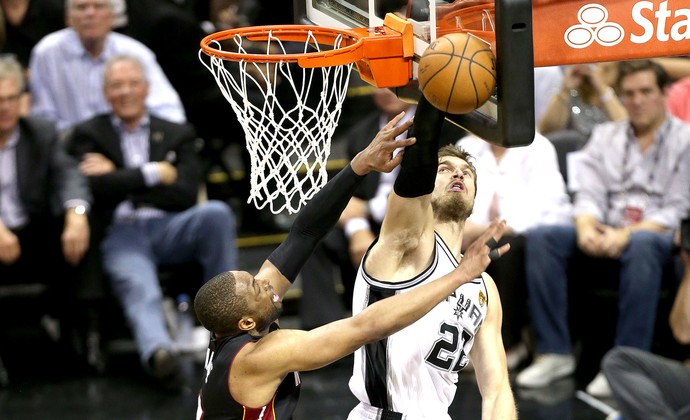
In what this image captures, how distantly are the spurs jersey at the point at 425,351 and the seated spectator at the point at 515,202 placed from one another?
2.45 meters

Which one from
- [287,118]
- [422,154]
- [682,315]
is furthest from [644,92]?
[422,154]

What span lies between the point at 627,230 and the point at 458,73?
3418 mm

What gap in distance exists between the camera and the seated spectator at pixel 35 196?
6.97 metres

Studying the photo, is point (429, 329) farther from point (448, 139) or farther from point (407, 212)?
point (448, 139)

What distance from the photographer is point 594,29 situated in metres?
3.84

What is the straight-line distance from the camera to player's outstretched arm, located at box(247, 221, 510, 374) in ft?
12.2

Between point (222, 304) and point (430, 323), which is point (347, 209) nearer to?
point (430, 323)

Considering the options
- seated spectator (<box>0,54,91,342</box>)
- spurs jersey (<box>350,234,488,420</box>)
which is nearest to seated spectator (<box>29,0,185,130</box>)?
seated spectator (<box>0,54,91,342</box>)

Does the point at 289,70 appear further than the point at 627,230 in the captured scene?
No

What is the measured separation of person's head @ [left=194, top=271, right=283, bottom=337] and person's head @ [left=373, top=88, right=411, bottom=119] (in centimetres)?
302

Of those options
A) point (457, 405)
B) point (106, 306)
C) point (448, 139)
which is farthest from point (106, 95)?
point (457, 405)

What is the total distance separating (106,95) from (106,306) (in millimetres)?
1259

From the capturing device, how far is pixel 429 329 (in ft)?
14.1

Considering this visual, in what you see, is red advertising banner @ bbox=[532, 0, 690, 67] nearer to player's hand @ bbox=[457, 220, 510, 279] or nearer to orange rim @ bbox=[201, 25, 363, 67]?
player's hand @ bbox=[457, 220, 510, 279]
